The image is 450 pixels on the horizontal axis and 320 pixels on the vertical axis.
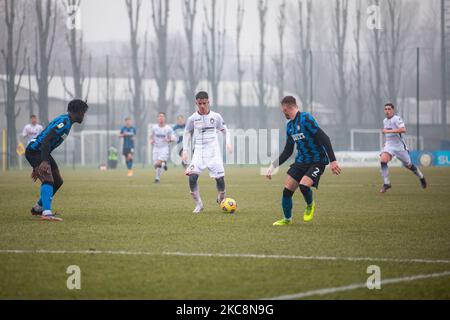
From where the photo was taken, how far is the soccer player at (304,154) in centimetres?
1249

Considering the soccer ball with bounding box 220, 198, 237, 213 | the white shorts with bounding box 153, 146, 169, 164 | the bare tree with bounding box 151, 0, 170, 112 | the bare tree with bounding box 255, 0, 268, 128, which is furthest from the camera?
the bare tree with bounding box 255, 0, 268, 128

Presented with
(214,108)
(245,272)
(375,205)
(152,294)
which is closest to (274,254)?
(245,272)

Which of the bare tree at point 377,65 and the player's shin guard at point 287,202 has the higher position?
the bare tree at point 377,65

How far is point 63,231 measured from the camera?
11477 mm

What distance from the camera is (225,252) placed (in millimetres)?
9266

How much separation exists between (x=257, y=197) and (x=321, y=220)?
6258 millimetres

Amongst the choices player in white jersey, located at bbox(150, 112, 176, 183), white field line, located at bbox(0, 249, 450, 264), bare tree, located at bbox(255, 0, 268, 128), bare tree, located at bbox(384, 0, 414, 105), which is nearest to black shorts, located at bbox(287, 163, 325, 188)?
white field line, located at bbox(0, 249, 450, 264)

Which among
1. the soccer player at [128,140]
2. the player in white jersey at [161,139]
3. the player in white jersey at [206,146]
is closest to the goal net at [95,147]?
the soccer player at [128,140]

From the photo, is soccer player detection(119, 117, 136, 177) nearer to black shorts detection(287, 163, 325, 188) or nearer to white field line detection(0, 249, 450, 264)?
black shorts detection(287, 163, 325, 188)

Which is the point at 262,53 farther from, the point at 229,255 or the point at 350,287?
the point at 350,287

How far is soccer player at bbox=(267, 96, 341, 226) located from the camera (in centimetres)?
1249

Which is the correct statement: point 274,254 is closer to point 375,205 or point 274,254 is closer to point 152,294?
point 152,294

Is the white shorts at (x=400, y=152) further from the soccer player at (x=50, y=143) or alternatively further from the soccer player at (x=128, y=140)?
the soccer player at (x=128, y=140)

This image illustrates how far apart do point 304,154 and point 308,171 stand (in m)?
0.31
